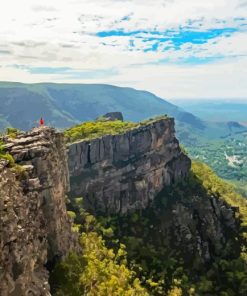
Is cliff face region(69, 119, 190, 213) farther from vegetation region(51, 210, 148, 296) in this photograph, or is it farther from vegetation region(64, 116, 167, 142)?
vegetation region(51, 210, 148, 296)

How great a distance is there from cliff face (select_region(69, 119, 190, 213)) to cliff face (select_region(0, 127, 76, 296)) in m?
43.4

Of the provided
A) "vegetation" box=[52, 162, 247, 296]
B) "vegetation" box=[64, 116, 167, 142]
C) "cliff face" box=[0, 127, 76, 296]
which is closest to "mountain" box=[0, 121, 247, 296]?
"cliff face" box=[0, 127, 76, 296]

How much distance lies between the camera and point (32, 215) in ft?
262

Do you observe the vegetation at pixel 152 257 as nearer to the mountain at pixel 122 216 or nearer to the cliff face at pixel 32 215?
the mountain at pixel 122 216

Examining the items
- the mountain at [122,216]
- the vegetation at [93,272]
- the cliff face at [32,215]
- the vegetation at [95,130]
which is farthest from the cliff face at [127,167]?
the cliff face at [32,215]

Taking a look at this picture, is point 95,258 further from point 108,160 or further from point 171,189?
point 171,189

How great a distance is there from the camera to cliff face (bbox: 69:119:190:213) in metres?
153

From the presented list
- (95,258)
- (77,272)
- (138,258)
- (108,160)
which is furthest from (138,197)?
(77,272)

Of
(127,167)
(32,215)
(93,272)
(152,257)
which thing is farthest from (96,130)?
(32,215)

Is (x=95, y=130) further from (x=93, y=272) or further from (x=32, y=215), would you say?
(x=32, y=215)

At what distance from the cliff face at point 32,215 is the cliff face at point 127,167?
43394mm

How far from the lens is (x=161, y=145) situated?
173 m

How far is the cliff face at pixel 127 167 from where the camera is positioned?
15262 cm

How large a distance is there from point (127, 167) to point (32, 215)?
8394 cm
